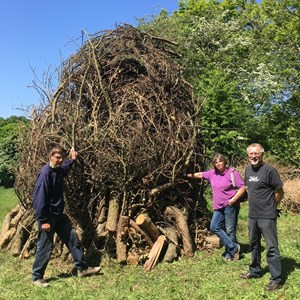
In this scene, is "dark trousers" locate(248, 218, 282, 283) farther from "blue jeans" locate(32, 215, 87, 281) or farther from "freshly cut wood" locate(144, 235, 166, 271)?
"blue jeans" locate(32, 215, 87, 281)

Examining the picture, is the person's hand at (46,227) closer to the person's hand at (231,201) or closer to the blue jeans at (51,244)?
the blue jeans at (51,244)

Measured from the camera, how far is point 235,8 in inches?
1158

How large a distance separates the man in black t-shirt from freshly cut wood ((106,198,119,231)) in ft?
7.04

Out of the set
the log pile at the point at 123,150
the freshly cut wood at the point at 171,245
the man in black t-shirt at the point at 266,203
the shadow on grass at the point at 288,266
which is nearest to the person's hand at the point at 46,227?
the log pile at the point at 123,150

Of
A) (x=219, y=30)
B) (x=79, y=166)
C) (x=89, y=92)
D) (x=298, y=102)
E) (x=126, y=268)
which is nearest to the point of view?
(x=126, y=268)

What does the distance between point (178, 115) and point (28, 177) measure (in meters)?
2.78

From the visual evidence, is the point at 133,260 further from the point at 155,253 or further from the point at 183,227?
the point at 183,227

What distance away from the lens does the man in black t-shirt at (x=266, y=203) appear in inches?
186

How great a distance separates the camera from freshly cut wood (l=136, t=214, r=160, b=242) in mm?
5964

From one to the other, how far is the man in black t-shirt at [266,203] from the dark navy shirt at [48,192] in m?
2.53

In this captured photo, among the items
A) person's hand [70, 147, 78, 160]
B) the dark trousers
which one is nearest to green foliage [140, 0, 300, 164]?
person's hand [70, 147, 78, 160]

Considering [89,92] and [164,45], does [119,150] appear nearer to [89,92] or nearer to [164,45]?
[89,92]

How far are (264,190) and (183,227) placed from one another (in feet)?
6.54

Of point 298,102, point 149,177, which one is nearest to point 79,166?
point 149,177
